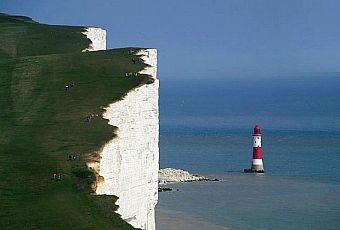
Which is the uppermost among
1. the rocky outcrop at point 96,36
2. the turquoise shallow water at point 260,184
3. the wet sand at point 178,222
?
the rocky outcrop at point 96,36

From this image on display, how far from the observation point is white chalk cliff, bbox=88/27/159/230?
3067cm

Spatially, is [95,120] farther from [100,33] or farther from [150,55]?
[100,33]

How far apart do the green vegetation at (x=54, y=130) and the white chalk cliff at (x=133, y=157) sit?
0.44m

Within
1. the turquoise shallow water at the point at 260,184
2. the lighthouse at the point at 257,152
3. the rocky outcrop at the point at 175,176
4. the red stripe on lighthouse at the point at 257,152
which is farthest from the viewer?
the lighthouse at the point at 257,152

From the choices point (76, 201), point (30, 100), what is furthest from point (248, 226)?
point (76, 201)

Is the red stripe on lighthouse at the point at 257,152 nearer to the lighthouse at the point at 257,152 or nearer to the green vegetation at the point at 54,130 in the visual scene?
the lighthouse at the point at 257,152

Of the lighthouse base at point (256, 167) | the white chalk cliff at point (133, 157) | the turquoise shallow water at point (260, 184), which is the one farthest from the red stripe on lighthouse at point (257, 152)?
the white chalk cliff at point (133, 157)

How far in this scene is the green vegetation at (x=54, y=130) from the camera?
2556cm

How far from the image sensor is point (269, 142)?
319 ft

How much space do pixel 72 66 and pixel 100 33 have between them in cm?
1430

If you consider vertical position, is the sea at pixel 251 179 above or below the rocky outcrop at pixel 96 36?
below

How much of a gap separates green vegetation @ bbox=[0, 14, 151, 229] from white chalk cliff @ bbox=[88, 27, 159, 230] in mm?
441

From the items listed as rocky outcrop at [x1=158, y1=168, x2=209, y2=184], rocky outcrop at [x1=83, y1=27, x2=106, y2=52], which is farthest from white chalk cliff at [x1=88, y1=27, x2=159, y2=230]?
rocky outcrop at [x1=158, y1=168, x2=209, y2=184]

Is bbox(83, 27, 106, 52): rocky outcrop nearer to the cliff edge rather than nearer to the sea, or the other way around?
the sea
